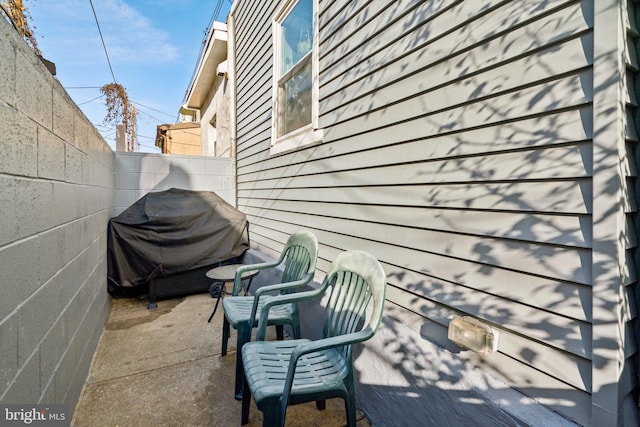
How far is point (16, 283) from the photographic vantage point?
116cm

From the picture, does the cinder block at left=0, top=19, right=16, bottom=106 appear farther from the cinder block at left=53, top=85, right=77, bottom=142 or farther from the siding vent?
the siding vent

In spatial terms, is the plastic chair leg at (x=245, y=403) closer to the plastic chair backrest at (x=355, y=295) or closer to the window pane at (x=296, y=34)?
the plastic chair backrest at (x=355, y=295)

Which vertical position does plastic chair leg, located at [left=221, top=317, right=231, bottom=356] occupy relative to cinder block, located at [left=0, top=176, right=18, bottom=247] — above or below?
below

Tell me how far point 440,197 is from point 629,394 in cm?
93

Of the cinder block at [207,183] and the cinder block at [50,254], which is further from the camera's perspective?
the cinder block at [207,183]

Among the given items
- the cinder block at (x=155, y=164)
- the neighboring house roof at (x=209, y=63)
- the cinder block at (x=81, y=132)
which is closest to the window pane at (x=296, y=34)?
the cinder block at (x=81, y=132)

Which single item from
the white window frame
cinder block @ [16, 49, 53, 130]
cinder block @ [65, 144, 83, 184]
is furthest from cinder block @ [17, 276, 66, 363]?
the white window frame

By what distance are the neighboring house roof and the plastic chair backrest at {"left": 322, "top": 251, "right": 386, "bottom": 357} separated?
554 centimetres

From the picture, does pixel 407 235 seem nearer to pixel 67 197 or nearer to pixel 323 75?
pixel 323 75

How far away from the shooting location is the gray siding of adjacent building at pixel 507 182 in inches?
39.6

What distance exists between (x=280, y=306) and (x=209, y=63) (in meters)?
6.25

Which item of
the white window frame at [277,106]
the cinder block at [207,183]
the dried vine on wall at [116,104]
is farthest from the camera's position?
the dried vine on wall at [116,104]

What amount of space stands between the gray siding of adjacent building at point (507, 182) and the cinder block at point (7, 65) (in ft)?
5.48

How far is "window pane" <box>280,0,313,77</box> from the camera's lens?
3090 mm
